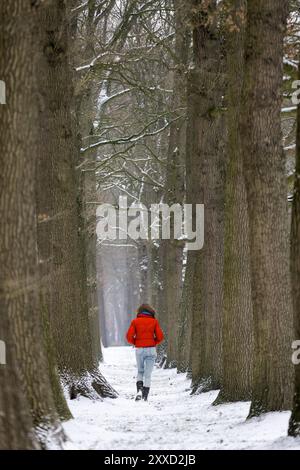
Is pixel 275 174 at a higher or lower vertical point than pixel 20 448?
higher

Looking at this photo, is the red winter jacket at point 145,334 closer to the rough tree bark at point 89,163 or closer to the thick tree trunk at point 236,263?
the thick tree trunk at point 236,263

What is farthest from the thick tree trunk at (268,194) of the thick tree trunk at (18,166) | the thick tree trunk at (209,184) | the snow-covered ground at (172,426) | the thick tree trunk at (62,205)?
the thick tree trunk at (209,184)

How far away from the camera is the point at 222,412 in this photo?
13.1 m

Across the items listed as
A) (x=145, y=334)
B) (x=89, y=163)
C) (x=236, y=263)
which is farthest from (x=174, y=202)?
(x=236, y=263)

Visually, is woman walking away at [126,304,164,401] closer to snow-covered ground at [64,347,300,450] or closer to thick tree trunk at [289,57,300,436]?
snow-covered ground at [64,347,300,450]

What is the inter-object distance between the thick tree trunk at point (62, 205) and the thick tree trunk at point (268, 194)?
4.31m

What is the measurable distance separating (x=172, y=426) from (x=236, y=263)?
9.40 ft

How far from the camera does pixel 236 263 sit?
13609 millimetres

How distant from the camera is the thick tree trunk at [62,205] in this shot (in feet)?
47.9

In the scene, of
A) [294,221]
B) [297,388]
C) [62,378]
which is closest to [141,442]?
[297,388]

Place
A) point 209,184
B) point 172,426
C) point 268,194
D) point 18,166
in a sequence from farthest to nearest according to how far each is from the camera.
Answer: point 209,184 < point 172,426 < point 268,194 < point 18,166

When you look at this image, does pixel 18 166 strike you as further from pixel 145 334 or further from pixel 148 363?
pixel 148 363

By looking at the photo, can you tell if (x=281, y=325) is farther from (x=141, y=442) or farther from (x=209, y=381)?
(x=209, y=381)
